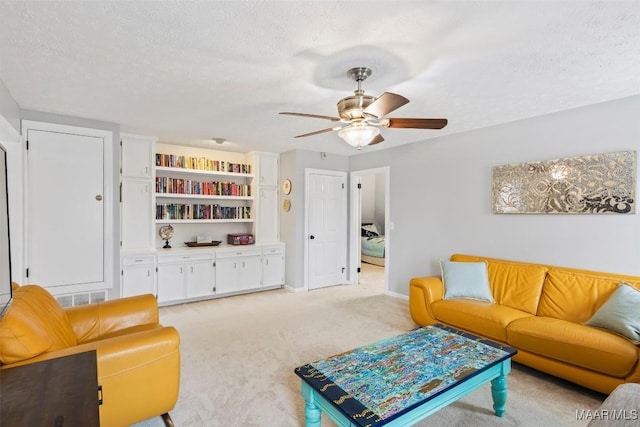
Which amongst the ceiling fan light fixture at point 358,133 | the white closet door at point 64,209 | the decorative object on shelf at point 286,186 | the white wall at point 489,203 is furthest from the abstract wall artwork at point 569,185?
the white closet door at point 64,209

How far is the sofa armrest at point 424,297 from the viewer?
3.31m

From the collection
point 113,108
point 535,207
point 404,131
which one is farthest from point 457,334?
point 113,108

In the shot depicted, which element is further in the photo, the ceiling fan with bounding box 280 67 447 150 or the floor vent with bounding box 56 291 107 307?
the floor vent with bounding box 56 291 107 307

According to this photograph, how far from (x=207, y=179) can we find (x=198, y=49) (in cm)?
333

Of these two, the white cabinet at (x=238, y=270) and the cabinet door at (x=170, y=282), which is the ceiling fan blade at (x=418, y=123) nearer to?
the white cabinet at (x=238, y=270)

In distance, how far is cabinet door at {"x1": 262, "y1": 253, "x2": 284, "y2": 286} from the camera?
5125mm

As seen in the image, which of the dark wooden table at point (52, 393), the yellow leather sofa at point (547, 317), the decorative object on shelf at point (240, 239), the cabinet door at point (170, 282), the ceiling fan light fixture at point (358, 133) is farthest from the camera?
the decorative object on shelf at point (240, 239)

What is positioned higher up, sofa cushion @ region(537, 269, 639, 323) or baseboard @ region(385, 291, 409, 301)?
sofa cushion @ region(537, 269, 639, 323)

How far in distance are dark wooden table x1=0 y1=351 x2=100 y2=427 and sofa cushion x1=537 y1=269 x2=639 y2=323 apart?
11.0ft

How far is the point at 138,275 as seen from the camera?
4.10 meters

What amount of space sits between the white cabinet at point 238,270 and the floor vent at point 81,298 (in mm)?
1495

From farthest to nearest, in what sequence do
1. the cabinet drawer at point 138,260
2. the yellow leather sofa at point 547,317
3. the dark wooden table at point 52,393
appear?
A: the cabinet drawer at point 138,260, the yellow leather sofa at point 547,317, the dark wooden table at point 52,393

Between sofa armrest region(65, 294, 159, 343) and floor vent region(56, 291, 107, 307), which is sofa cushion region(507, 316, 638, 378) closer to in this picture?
sofa armrest region(65, 294, 159, 343)

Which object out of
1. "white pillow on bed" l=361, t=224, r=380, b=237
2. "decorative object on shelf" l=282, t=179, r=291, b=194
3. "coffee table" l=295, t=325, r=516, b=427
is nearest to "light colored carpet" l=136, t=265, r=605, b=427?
"coffee table" l=295, t=325, r=516, b=427
